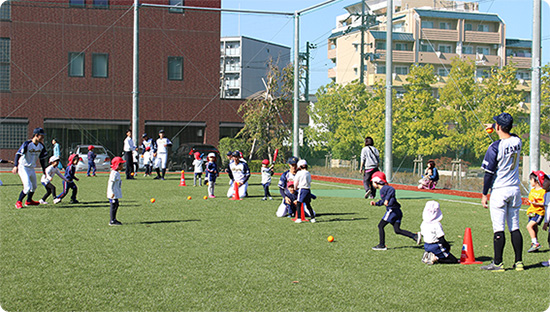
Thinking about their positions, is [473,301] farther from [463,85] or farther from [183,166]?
[183,166]

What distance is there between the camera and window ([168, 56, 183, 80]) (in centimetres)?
4050

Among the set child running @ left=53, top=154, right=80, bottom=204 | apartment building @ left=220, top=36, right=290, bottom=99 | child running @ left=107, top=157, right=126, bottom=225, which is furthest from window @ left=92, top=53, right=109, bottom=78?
apartment building @ left=220, top=36, right=290, bottom=99

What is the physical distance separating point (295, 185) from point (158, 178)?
595 inches

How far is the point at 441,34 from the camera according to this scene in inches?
2248

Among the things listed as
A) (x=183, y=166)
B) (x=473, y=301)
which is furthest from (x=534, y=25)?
(x=183, y=166)

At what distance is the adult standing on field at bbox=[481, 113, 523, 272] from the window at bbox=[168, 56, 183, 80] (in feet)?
111

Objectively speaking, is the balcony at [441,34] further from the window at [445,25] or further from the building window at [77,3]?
the building window at [77,3]

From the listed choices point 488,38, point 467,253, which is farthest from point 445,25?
point 467,253

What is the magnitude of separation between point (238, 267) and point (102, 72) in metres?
33.4

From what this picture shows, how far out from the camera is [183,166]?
35.7m

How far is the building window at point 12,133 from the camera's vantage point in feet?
126

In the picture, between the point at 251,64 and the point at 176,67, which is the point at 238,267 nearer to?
the point at 176,67

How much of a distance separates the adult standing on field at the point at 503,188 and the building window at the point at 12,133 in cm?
3520

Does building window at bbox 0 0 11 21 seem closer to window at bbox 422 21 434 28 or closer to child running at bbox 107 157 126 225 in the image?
child running at bbox 107 157 126 225
